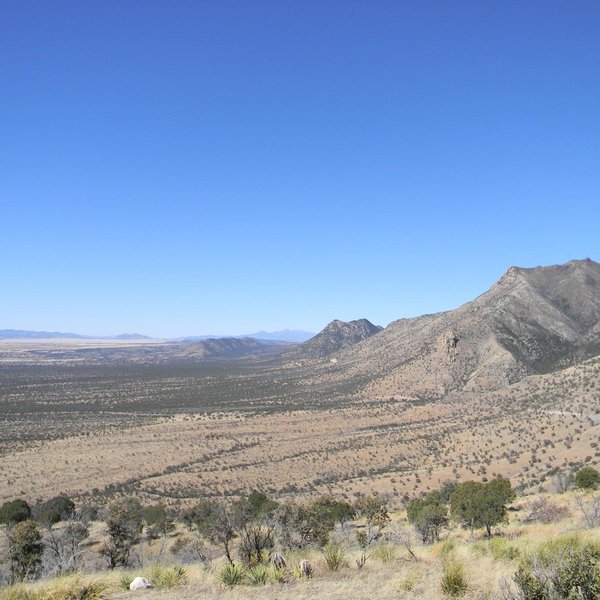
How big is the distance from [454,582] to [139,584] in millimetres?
6422

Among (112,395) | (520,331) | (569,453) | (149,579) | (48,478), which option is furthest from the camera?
(112,395)

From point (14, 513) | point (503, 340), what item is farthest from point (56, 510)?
point (503, 340)

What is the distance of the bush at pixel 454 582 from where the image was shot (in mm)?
8391

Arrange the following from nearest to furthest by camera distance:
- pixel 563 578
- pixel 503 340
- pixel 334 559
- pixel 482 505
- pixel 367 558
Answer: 1. pixel 563 578
2. pixel 334 559
3. pixel 367 558
4. pixel 482 505
5. pixel 503 340

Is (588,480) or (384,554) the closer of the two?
(384,554)

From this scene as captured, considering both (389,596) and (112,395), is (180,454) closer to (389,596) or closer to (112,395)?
(389,596)

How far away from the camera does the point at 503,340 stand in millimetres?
93188

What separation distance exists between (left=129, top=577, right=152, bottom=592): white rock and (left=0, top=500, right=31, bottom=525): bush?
2404 cm

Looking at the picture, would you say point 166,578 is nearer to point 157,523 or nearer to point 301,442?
point 157,523

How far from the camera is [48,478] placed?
148ft

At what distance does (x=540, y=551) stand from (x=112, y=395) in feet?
370

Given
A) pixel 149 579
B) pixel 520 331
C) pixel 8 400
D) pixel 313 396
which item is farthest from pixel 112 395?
Answer: pixel 149 579

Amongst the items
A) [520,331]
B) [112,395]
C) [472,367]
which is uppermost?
[520,331]

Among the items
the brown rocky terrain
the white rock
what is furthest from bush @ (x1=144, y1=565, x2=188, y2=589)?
the brown rocky terrain
